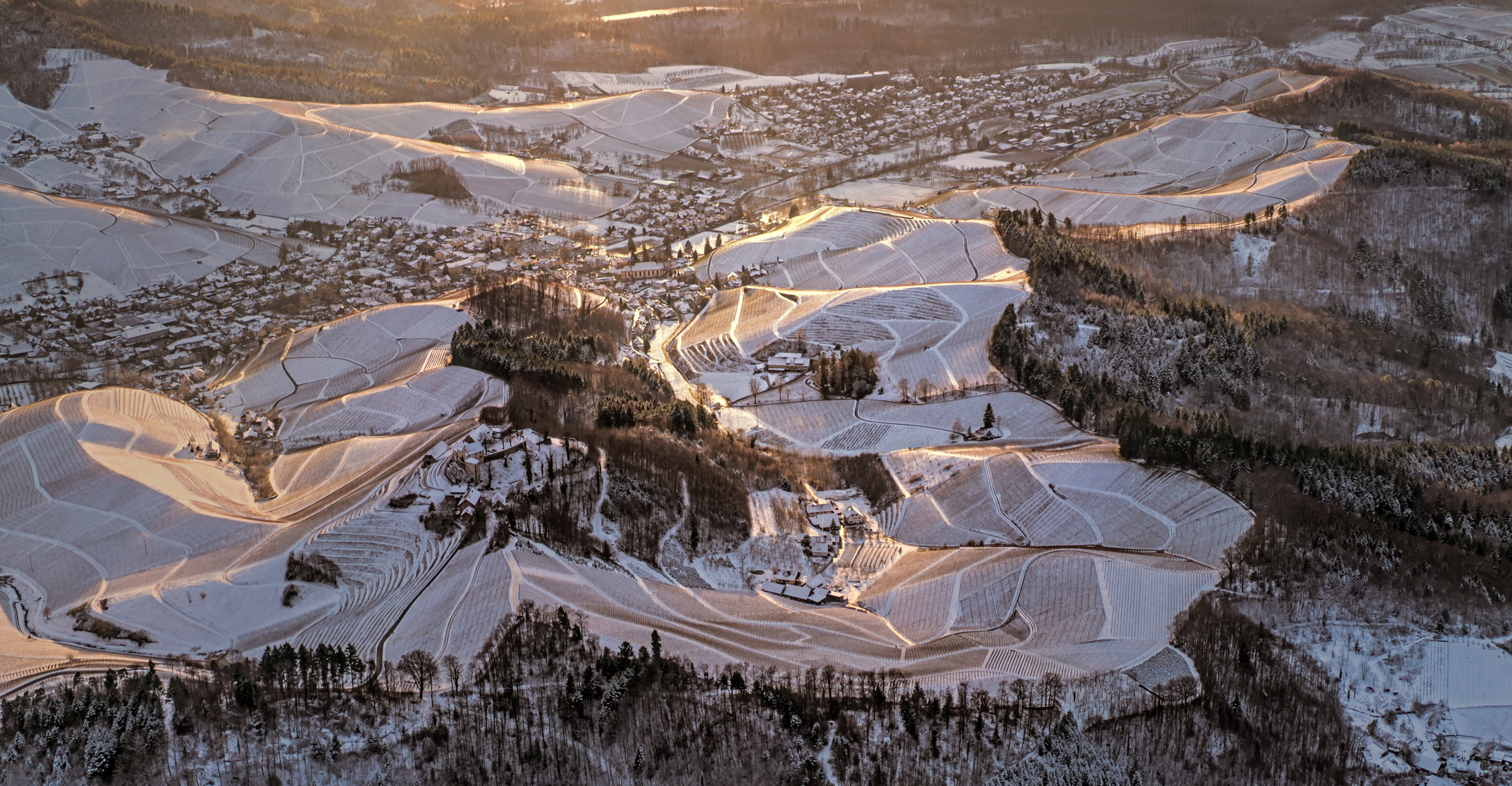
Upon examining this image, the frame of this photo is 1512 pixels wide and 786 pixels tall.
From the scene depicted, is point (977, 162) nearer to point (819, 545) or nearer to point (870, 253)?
point (870, 253)

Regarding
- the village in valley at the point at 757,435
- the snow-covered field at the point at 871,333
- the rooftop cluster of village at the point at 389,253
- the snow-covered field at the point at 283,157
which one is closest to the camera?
the village in valley at the point at 757,435

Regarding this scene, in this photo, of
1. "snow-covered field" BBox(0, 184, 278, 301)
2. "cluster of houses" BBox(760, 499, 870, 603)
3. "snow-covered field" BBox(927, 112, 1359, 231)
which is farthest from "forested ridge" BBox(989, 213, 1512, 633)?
"snow-covered field" BBox(0, 184, 278, 301)

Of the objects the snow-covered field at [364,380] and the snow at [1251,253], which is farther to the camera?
the snow at [1251,253]

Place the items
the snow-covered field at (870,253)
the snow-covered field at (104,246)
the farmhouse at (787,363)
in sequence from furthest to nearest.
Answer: the snow-covered field at (104,246), the snow-covered field at (870,253), the farmhouse at (787,363)

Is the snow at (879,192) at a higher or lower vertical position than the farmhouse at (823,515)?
higher

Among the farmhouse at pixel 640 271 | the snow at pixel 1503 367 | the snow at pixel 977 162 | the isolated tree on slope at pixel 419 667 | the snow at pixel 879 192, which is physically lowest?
the snow at pixel 1503 367

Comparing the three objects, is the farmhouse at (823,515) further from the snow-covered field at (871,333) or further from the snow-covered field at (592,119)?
the snow-covered field at (592,119)

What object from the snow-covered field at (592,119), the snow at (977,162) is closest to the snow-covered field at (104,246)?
the snow-covered field at (592,119)
